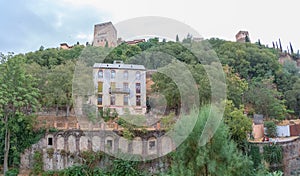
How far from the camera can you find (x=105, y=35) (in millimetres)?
44469

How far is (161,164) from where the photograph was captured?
779 inches

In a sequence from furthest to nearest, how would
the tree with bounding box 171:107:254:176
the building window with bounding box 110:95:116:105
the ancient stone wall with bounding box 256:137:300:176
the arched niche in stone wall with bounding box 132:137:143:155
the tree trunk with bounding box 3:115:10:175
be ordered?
the building window with bounding box 110:95:116:105
the arched niche in stone wall with bounding box 132:137:143:155
the ancient stone wall with bounding box 256:137:300:176
the tree trunk with bounding box 3:115:10:175
the tree with bounding box 171:107:254:176

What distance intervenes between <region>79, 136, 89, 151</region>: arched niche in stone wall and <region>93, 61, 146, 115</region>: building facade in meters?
4.20

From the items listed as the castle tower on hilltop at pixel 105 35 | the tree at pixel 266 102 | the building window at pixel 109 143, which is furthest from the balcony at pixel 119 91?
the castle tower on hilltop at pixel 105 35

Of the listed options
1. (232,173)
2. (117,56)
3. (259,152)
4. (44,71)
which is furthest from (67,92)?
(232,173)

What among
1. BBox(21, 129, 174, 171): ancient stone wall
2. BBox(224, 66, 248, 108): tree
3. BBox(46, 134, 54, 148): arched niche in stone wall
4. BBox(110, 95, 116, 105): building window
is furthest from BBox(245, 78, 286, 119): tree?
BBox(46, 134, 54, 148): arched niche in stone wall

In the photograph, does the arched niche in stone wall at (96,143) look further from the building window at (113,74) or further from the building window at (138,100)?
the building window at (113,74)

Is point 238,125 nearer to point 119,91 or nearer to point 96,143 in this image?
point 96,143

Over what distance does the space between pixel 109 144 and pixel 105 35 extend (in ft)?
87.2

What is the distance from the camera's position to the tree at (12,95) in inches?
750

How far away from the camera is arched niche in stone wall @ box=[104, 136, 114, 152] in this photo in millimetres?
20047

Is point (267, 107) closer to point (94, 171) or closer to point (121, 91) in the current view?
point (121, 91)

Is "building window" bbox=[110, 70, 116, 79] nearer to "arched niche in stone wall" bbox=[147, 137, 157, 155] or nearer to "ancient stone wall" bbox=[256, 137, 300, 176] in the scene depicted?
"arched niche in stone wall" bbox=[147, 137, 157, 155]

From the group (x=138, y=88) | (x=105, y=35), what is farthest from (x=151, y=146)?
(x=105, y=35)
